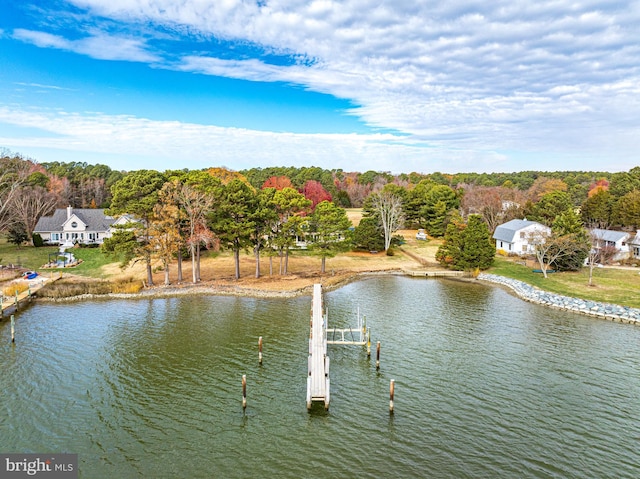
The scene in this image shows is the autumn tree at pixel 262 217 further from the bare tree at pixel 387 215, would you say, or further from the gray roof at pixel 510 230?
the gray roof at pixel 510 230

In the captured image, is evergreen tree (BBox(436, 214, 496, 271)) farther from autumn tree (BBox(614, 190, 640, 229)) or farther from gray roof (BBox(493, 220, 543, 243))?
autumn tree (BBox(614, 190, 640, 229))

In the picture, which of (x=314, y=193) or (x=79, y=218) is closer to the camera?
(x=79, y=218)

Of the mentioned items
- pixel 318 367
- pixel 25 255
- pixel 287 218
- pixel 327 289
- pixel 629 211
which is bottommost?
pixel 318 367

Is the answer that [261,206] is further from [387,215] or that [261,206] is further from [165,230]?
[387,215]

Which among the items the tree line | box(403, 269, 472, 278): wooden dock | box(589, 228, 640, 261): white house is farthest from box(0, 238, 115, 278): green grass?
box(589, 228, 640, 261): white house

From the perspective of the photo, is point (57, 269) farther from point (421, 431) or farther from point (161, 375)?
point (421, 431)

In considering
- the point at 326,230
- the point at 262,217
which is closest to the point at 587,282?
the point at 326,230

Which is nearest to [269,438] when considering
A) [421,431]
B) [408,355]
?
[421,431]
